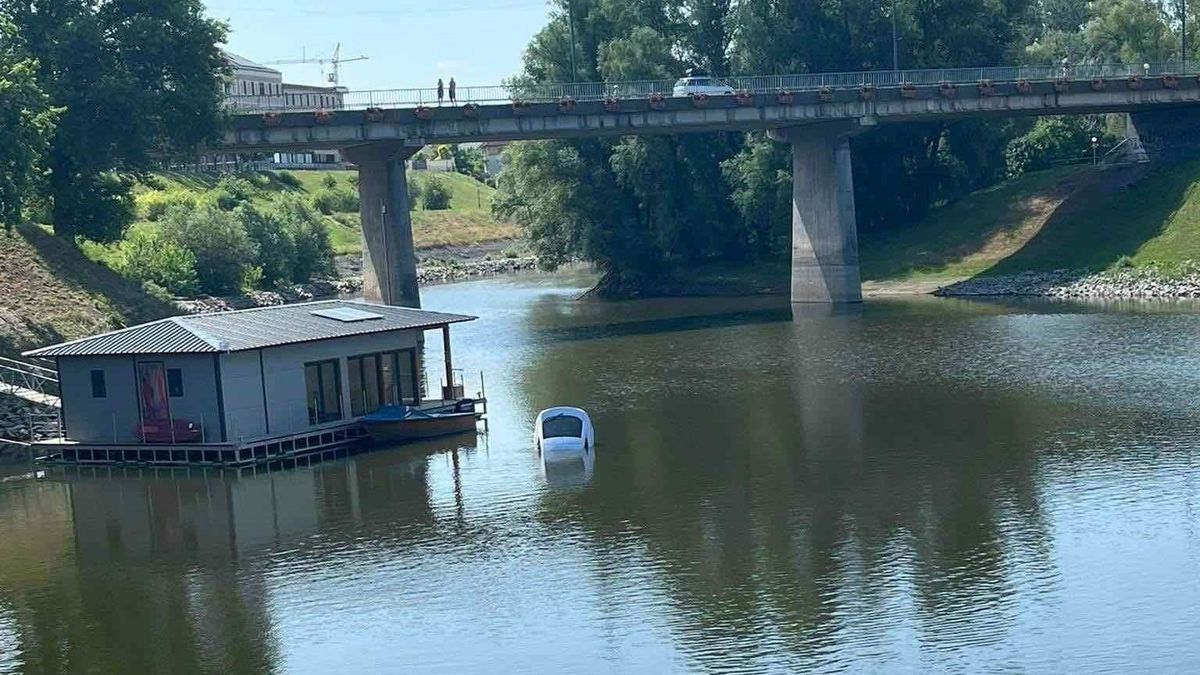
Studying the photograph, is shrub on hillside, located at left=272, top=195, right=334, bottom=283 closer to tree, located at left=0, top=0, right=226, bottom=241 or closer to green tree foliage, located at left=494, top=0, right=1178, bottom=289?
green tree foliage, located at left=494, top=0, right=1178, bottom=289

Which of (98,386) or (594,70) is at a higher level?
(594,70)

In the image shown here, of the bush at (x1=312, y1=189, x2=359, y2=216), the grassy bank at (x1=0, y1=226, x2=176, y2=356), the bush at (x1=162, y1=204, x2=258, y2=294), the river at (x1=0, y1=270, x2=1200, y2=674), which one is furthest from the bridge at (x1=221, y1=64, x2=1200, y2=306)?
the bush at (x1=312, y1=189, x2=359, y2=216)

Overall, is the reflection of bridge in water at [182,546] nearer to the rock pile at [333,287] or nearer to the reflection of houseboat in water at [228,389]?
the reflection of houseboat in water at [228,389]

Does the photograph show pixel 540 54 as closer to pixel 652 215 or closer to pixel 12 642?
pixel 652 215

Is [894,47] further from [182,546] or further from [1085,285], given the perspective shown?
[182,546]

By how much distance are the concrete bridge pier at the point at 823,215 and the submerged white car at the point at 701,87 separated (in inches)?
222

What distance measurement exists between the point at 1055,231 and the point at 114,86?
67.1 m

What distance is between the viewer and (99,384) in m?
64.1

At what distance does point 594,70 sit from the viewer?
134625 millimetres

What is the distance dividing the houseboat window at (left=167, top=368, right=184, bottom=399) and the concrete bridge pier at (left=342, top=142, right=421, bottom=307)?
154 feet

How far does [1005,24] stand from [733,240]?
90.3 ft

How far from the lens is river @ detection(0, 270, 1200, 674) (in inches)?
1451

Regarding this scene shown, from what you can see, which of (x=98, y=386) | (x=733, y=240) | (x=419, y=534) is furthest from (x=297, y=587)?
(x=733, y=240)

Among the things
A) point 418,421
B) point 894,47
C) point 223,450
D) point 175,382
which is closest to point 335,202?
point 894,47
